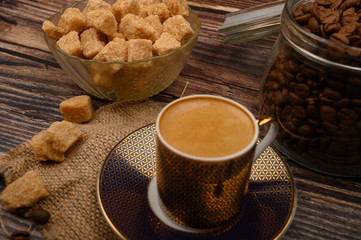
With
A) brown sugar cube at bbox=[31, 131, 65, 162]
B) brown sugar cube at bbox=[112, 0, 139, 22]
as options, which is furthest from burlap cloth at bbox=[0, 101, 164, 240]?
brown sugar cube at bbox=[112, 0, 139, 22]

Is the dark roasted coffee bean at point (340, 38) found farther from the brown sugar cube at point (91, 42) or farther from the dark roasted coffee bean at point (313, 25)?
the brown sugar cube at point (91, 42)

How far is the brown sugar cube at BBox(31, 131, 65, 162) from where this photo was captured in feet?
A: 3.54

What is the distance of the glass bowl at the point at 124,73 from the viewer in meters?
1.27

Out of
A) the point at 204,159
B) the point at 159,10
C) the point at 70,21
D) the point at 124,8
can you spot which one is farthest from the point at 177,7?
the point at 204,159

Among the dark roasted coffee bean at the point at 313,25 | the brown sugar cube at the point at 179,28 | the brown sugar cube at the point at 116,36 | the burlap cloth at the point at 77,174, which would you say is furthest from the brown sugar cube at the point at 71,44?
the dark roasted coffee bean at the point at 313,25

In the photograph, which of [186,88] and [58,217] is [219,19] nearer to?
[186,88]

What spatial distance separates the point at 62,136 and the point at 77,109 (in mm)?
169

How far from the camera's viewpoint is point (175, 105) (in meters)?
0.90

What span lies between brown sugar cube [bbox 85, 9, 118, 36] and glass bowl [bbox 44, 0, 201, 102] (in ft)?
0.57

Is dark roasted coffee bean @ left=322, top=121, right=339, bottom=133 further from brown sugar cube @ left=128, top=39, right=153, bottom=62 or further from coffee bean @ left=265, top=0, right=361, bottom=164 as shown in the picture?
brown sugar cube @ left=128, top=39, right=153, bottom=62

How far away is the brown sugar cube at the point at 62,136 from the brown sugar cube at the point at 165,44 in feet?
1.40

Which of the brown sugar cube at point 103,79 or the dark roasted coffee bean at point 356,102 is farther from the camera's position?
the brown sugar cube at point 103,79

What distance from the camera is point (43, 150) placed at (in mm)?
1078

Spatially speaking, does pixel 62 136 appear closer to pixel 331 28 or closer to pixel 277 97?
pixel 277 97
